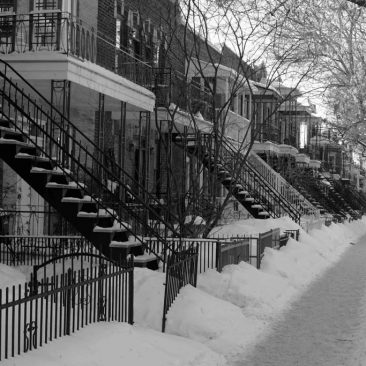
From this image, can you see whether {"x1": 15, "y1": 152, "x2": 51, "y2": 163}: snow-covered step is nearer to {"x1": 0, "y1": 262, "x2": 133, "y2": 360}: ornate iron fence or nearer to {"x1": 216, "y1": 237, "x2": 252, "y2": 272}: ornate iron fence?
{"x1": 216, "y1": 237, "x2": 252, "y2": 272}: ornate iron fence

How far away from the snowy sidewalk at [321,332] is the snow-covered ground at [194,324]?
21 cm

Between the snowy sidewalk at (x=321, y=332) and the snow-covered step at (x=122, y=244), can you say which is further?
the snow-covered step at (x=122, y=244)

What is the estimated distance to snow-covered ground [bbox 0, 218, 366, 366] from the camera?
23.9 ft

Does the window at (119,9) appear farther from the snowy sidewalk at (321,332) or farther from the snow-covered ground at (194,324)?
the snowy sidewalk at (321,332)

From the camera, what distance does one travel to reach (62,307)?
791 centimetres

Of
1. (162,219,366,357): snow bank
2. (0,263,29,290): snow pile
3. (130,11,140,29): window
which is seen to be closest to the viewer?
(162,219,366,357): snow bank

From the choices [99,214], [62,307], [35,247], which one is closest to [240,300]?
[99,214]

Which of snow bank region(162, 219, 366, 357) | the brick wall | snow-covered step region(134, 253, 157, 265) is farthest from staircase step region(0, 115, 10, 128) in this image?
the brick wall

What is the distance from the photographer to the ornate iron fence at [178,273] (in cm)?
949

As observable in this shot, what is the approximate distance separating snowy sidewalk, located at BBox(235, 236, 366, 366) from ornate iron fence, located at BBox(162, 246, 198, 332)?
1290mm

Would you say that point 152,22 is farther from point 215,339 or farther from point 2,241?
point 215,339

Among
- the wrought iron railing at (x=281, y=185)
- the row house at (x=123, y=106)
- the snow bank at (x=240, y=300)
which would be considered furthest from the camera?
the wrought iron railing at (x=281, y=185)

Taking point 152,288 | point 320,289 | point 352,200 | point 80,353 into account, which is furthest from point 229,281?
point 352,200

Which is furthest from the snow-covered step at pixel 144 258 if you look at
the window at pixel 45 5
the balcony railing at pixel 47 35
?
the window at pixel 45 5
